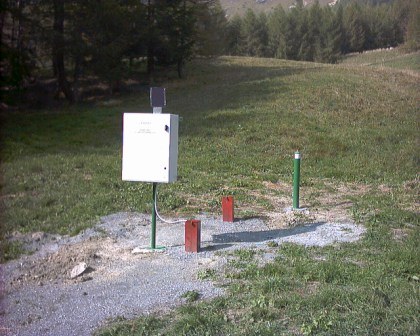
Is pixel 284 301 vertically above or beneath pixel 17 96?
beneath

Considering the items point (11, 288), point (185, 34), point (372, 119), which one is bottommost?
point (11, 288)

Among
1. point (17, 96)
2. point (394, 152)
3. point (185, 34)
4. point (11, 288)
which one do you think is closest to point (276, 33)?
point (185, 34)

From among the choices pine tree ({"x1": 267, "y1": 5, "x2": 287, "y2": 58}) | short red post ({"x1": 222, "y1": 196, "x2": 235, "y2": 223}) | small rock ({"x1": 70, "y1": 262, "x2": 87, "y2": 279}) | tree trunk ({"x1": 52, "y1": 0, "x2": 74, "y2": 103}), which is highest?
pine tree ({"x1": 267, "y1": 5, "x2": 287, "y2": 58})

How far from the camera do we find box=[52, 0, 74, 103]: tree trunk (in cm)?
2427

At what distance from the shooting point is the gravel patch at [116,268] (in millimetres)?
5688

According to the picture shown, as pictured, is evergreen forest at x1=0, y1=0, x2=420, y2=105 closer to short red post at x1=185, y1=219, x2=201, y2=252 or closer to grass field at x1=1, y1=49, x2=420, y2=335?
grass field at x1=1, y1=49, x2=420, y2=335

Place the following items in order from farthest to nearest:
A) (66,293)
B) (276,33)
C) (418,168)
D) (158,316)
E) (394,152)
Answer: (276,33), (394,152), (418,168), (66,293), (158,316)

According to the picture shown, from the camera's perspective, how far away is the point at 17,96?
22281mm

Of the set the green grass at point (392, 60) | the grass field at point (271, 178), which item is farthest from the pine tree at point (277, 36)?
the grass field at point (271, 178)

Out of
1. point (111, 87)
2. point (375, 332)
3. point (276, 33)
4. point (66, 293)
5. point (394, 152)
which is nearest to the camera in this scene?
point (375, 332)

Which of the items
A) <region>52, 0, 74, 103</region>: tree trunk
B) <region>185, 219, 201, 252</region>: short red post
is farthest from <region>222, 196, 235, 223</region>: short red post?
<region>52, 0, 74, 103</region>: tree trunk

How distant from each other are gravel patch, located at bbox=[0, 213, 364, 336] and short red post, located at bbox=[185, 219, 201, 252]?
97 mm

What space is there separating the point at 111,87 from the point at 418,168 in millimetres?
18171

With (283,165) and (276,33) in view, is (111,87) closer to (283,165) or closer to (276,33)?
(283,165)
